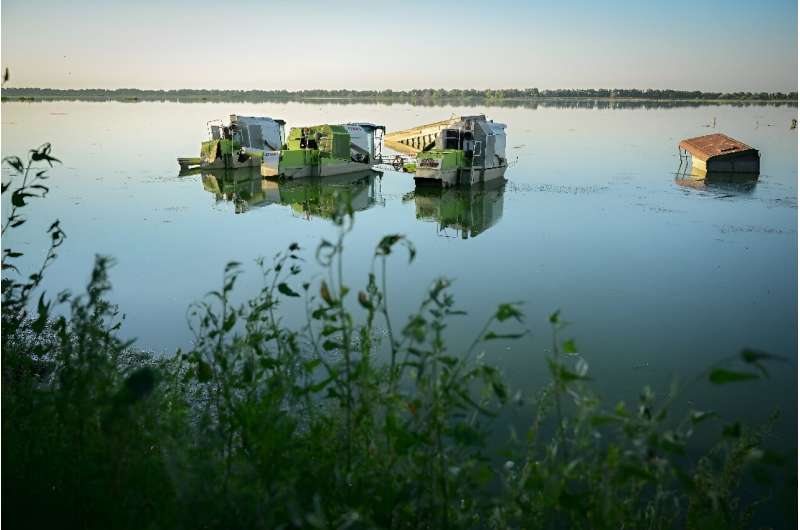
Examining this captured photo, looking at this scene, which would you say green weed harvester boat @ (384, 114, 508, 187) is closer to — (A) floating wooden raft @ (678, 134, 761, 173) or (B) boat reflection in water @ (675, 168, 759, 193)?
(B) boat reflection in water @ (675, 168, 759, 193)

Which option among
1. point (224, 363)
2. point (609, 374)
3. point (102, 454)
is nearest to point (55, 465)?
point (102, 454)

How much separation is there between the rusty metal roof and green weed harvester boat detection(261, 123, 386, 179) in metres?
12.8

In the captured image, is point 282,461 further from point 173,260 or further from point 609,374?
point 173,260

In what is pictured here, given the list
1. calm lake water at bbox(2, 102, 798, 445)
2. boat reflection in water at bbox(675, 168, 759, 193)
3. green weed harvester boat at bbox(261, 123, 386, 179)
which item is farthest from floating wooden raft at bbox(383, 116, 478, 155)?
boat reflection in water at bbox(675, 168, 759, 193)

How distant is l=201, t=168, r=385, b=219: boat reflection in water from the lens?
19109 millimetres

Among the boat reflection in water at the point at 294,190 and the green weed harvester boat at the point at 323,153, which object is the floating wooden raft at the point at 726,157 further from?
the green weed harvester boat at the point at 323,153

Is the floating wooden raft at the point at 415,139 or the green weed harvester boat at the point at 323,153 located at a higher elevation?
the floating wooden raft at the point at 415,139

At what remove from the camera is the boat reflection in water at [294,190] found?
19.1 m

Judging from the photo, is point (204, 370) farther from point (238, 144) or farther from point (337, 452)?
point (238, 144)

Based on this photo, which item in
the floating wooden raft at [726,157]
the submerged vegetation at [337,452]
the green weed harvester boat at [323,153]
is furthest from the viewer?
the floating wooden raft at [726,157]

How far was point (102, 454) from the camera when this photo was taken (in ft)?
9.48

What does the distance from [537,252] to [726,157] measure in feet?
51.5

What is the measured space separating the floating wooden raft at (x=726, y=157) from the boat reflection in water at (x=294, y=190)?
41.0 feet

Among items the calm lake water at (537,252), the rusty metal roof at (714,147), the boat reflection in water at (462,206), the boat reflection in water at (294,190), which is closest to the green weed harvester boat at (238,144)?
the boat reflection in water at (294,190)
